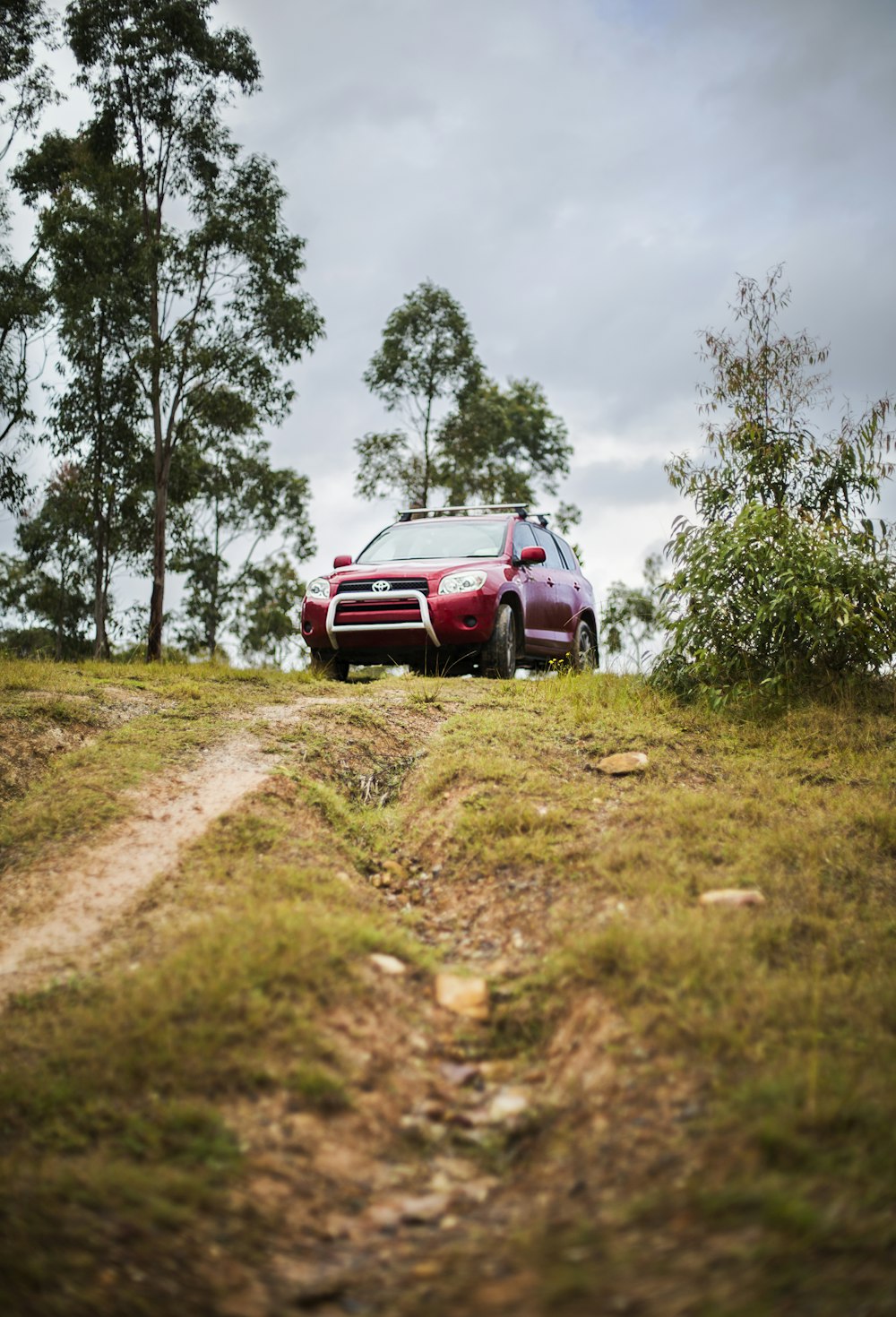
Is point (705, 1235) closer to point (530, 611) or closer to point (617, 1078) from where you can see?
point (617, 1078)

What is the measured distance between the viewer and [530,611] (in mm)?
11188

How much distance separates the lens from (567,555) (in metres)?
Result: 13.4

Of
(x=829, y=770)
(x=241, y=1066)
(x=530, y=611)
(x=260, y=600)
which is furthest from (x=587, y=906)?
(x=260, y=600)

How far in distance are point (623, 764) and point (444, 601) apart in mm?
3521

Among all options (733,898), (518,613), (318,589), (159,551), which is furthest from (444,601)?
(159,551)

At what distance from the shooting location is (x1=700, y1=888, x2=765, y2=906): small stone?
462 centimetres

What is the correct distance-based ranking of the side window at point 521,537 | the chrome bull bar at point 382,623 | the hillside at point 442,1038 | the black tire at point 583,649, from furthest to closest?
the black tire at point 583,649 → the side window at point 521,537 → the chrome bull bar at point 382,623 → the hillside at point 442,1038

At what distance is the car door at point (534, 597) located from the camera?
36.2ft

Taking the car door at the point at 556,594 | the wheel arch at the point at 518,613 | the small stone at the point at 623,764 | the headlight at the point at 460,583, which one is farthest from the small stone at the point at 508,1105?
the car door at the point at 556,594

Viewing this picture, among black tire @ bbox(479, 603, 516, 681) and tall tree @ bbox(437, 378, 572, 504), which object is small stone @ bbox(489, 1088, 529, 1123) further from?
tall tree @ bbox(437, 378, 572, 504)

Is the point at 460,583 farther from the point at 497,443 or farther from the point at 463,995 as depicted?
the point at 497,443

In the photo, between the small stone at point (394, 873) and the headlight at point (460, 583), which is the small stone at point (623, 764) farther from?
the headlight at point (460, 583)

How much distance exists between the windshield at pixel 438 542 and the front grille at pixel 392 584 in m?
0.72

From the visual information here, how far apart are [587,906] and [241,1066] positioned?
1.91m
